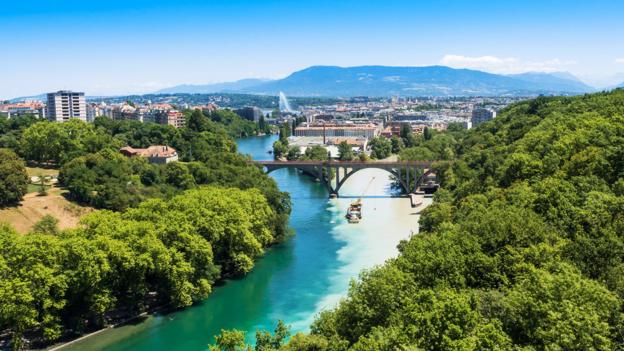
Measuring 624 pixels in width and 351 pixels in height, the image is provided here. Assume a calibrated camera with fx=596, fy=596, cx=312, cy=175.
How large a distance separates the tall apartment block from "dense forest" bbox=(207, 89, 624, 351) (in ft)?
304

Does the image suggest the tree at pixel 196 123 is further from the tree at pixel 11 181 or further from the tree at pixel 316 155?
the tree at pixel 11 181

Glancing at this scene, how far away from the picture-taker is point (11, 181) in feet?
124

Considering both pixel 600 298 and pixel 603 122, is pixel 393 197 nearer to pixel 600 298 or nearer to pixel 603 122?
pixel 603 122

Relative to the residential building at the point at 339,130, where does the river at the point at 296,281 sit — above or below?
below

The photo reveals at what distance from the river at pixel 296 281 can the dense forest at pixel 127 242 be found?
103cm

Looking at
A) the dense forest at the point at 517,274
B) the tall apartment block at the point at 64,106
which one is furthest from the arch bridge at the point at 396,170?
Result: the tall apartment block at the point at 64,106

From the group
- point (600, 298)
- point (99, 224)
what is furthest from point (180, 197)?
point (600, 298)

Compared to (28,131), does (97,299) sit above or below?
below

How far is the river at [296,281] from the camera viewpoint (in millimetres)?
24719

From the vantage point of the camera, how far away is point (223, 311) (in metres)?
27.7

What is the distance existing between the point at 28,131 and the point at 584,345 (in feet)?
173

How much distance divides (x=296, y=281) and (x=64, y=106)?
299 ft

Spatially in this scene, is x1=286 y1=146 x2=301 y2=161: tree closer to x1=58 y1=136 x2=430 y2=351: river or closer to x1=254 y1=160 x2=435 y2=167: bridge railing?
x1=254 y1=160 x2=435 y2=167: bridge railing

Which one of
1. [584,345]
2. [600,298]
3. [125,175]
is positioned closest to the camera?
[584,345]
